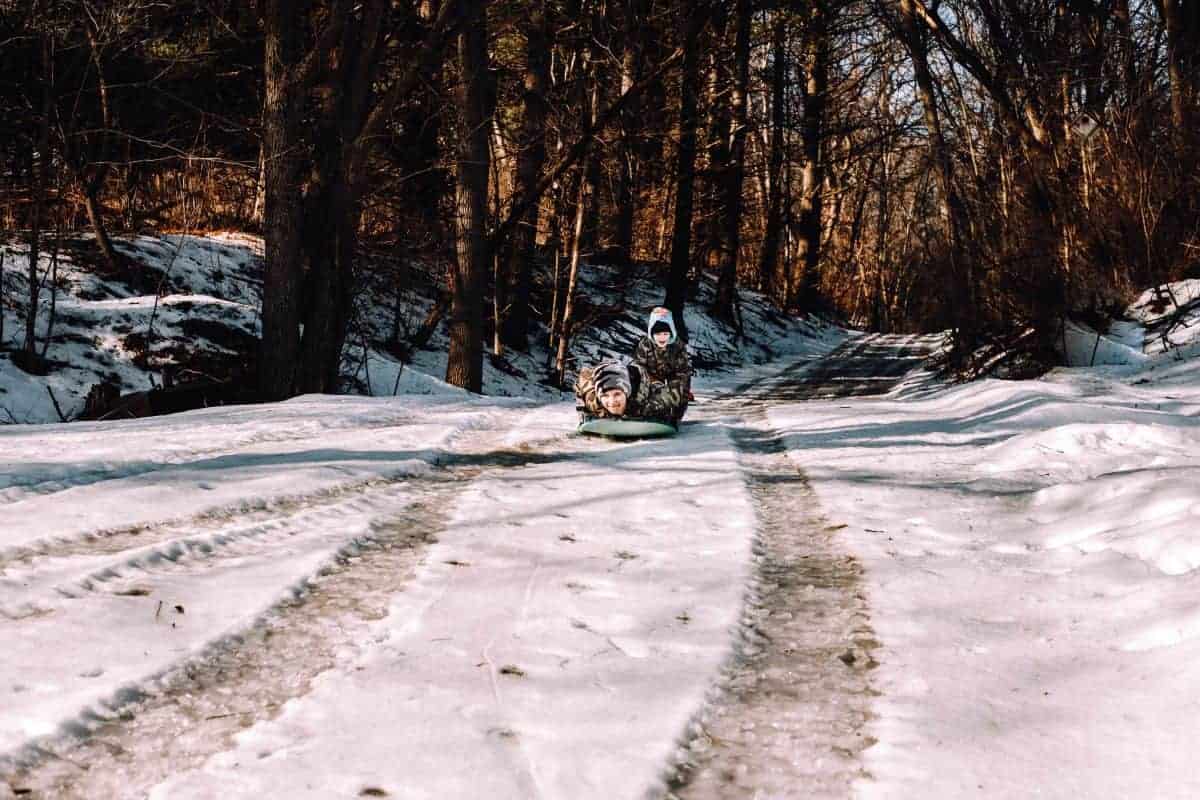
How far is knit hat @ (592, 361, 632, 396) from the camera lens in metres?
8.93

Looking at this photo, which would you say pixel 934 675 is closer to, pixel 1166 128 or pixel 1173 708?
pixel 1173 708

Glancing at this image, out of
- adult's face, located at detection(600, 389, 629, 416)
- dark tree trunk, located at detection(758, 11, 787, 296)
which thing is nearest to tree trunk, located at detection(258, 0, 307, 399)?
adult's face, located at detection(600, 389, 629, 416)

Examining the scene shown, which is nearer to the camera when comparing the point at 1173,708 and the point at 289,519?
the point at 1173,708

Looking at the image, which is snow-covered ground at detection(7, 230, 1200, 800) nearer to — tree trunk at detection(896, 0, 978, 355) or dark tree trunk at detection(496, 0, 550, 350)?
tree trunk at detection(896, 0, 978, 355)

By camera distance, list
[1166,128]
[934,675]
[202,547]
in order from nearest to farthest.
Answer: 1. [934,675]
2. [202,547]
3. [1166,128]

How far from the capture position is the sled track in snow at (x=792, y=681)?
2688 millimetres

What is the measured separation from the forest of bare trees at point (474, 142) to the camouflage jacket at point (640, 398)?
439cm

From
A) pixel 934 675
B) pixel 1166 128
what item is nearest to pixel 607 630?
pixel 934 675

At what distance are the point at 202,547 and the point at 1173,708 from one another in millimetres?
3694

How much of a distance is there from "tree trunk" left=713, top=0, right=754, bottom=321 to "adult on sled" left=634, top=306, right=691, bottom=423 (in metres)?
15.0

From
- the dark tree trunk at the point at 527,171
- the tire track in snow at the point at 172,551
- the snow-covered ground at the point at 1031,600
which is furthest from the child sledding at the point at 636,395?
the dark tree trunk at the point at 527,171

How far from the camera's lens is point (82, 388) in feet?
38.2

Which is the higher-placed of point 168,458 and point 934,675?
point 168,458

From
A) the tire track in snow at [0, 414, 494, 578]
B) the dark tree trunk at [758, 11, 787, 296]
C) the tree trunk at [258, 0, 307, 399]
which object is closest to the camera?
the tire track in snow at [0, 414, 494, 578]
